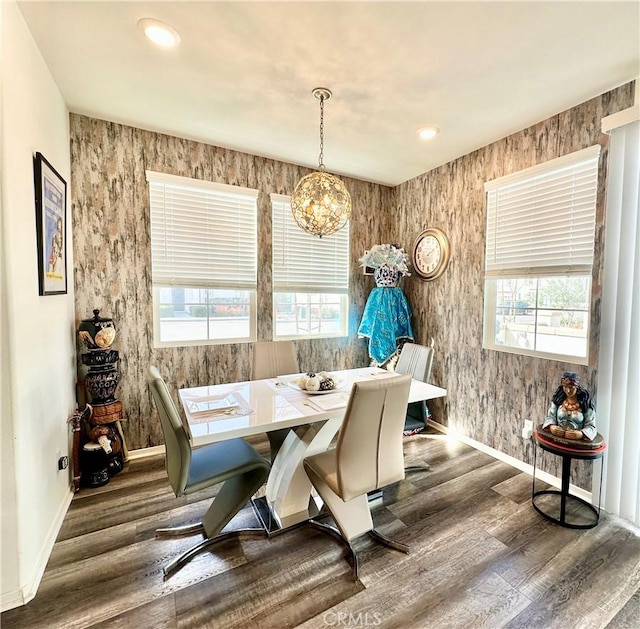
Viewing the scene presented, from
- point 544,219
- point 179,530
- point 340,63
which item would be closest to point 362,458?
point 179,530

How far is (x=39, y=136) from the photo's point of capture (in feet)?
6.06

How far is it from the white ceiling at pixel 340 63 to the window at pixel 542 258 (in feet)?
1.58

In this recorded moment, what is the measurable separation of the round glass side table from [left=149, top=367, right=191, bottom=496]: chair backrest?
7.33 feet

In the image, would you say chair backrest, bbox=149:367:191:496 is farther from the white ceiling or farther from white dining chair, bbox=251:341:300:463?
the white ceiling

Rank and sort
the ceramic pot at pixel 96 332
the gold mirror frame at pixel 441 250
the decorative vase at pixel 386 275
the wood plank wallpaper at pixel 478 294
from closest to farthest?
1. the wood plank wallpaper at pixel 478 294
2. the ceramic pot at pixel 96 332
3. the gold mirror frame at pixel 441 250
4. the decorative vase at pixel 386 275

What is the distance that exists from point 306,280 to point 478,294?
1.78m

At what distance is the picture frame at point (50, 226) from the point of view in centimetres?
178

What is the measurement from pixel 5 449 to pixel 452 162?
401 centimetres

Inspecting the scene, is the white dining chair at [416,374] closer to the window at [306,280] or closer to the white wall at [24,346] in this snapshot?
the window at [306,280]

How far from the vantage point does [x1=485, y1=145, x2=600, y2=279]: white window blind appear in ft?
7.59

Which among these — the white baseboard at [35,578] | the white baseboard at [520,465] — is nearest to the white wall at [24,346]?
the white baseboard at [35,578]

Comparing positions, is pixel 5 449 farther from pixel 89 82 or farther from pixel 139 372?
pixel 89 82

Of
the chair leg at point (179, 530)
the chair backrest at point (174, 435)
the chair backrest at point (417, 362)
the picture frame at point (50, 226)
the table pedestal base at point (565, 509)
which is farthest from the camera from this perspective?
the chair backrest at point (417, 362)

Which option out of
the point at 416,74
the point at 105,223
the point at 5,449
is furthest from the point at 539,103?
the point at 5,449
